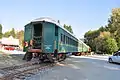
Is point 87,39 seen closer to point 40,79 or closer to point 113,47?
point 113,47

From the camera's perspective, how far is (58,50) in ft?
63.8

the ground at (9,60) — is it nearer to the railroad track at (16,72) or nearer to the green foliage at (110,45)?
the railroad track at (16,72)

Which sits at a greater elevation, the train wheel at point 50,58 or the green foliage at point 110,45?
the green foliage at point 110,45

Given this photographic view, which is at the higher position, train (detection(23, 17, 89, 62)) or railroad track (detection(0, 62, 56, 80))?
train (detection(23, 17, 89, 62))

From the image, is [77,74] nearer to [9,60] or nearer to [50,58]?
[50,58]

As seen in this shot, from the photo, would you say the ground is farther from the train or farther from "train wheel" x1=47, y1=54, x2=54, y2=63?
"train wheel" x1=47, y1=54, x2=54, y2=63

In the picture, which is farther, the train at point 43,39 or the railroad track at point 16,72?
the train at point 43,39

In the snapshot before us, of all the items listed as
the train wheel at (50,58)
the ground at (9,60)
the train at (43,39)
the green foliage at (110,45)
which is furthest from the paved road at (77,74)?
the green foliage at (110,45)

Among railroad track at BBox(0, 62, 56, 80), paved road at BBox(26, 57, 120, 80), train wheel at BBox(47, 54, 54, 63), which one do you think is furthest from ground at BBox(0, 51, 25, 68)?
paved road at BBox(26, 57, 120, 80)

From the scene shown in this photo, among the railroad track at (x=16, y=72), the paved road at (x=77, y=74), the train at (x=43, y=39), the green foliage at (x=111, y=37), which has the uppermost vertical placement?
the green foliage at (x=111, y=37)

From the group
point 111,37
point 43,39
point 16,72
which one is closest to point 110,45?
point 111,37

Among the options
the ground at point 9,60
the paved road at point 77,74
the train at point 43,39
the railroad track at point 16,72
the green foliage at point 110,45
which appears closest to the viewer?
the railroad track at point 16,72

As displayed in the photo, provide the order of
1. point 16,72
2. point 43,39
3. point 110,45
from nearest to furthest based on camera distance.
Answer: point 16,72 → point 43,39 → point 110,45

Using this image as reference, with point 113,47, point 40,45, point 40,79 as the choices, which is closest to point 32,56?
point 40,45
